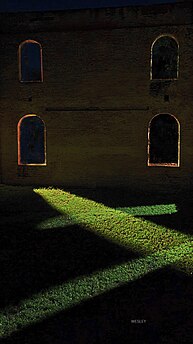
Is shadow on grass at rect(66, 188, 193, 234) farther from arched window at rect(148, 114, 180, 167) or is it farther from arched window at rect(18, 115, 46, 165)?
arched window at rect(18, 115, 46, 165)

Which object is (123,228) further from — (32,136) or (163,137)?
(32,136)

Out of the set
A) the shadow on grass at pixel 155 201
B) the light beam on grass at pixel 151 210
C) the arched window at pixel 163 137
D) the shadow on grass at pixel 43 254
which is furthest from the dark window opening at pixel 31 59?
the shadow on grass at pixel 43 254

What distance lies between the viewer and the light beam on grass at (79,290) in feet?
13.1

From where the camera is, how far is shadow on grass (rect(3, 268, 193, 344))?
3.61 m

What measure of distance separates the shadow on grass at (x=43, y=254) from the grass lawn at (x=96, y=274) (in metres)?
Result: 0.02

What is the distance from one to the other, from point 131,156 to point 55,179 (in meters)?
2.91

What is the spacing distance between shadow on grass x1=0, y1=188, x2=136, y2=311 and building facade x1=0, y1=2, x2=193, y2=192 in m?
3.95

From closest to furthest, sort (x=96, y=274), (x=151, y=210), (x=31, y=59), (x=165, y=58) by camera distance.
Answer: (x=96, y=274) → (x=151, y=210) → (x=165, y=58) → (x=31, y=59)

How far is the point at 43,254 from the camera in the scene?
5953 mm

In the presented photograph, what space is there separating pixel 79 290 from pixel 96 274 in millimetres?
546

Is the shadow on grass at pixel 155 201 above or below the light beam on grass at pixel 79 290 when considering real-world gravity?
above

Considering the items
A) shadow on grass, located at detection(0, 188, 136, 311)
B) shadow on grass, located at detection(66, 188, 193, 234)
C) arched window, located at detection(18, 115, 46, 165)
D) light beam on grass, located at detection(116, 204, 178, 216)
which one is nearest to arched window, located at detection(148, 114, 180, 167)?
shadow on grass, located at detection(66, 188, 193, 234)

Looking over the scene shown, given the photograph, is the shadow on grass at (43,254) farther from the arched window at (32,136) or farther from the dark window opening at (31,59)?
the dark window opening at (31,59)

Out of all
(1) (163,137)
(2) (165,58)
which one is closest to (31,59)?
(2) (165,58)
